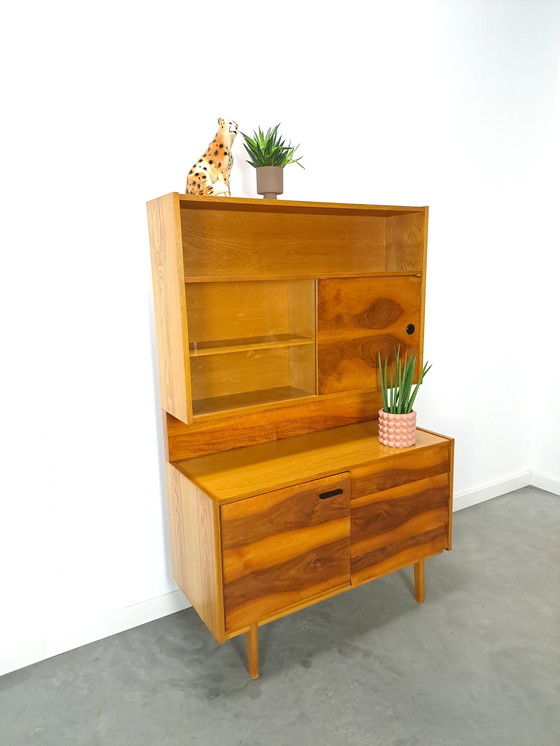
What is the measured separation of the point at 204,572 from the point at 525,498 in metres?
2.22

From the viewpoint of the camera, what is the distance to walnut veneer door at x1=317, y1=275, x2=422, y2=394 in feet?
6.56

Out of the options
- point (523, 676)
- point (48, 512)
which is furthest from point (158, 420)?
point (523, 676)

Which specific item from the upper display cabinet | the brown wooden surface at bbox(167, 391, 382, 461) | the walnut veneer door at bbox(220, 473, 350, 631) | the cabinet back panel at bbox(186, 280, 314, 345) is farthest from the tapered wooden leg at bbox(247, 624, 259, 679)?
the cabinet back panel at bbox(186, 280, 314, 345)

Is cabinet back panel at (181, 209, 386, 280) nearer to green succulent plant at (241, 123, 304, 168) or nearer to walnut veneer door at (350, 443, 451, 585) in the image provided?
green succulent plant at (241, 123, 304, 168)

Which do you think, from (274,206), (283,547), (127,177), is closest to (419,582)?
(283,547)

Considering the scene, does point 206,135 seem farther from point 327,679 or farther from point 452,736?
point 452,736

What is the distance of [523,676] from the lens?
1.82 m

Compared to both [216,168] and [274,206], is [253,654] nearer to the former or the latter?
[274,206]

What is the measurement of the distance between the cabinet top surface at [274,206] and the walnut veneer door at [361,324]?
25 cm

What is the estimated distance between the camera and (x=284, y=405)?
194 centimetres

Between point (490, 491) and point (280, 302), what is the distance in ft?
6.18

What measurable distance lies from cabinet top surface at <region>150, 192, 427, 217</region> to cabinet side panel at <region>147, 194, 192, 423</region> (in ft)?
0.27

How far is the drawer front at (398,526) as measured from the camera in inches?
75.9

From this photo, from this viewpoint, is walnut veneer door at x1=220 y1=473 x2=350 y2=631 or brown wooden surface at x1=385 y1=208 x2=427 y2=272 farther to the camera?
brown wooden surface at x1=385 y1=208 x2=427 y2=272
